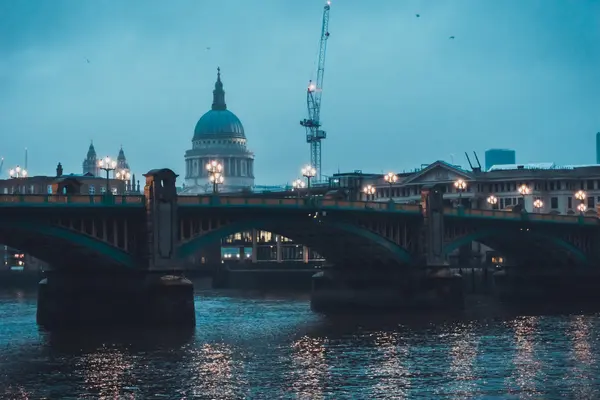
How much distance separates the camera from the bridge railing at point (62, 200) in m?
91.3

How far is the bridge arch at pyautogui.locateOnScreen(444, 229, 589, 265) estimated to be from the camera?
436ft

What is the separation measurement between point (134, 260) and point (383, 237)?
30.3 metres

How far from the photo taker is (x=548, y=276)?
14850 cm

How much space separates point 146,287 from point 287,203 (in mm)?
18383

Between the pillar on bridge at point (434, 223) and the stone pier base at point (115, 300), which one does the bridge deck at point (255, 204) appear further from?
the stone pier base at point (115, 300)

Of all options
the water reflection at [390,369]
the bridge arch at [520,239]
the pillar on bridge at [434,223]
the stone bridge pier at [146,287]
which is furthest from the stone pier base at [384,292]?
the stone bridge pier at [146,287]

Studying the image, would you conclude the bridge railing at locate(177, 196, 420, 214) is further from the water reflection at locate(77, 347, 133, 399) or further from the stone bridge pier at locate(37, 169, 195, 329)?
the water reflection at locate(77, 347, 133, 399)

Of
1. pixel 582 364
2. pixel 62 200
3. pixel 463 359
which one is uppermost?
pixel 62 200

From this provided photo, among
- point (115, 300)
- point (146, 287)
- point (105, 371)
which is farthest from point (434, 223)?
point (105, 371)

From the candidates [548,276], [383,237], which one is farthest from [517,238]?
[383,237]

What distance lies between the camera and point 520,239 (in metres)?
143

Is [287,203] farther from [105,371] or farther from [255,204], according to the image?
[105,371]

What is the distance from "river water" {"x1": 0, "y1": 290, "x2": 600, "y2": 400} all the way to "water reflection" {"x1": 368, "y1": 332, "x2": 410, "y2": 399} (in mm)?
76

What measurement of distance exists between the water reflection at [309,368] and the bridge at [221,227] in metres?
14.0
